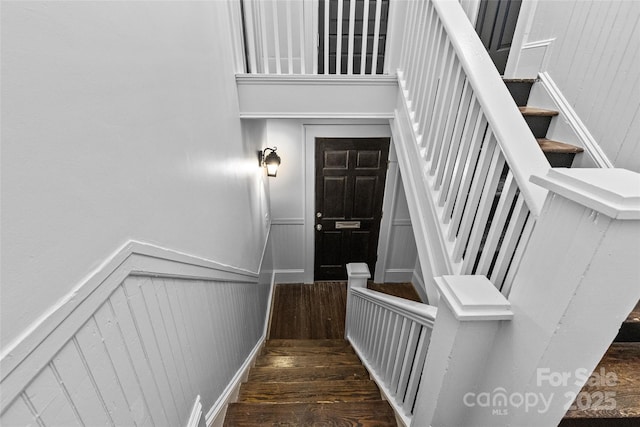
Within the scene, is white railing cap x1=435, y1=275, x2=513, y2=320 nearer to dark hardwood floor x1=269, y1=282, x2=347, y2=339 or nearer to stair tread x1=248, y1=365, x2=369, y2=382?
stair tread x1=248, y1=365, x2=369, y2=382

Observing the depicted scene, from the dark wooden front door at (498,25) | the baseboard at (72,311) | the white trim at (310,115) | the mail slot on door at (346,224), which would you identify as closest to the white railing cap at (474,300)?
the baseboard at (72,311)

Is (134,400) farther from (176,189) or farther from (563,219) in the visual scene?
(563,219)

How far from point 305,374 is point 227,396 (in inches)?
26.4

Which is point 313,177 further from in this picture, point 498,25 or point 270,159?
point 498,25


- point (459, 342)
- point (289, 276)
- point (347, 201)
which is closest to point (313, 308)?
point (289, 276)

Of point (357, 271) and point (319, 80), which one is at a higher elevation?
point (319, 80)

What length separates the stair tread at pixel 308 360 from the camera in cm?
243

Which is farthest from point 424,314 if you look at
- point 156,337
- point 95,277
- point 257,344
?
point 257,344

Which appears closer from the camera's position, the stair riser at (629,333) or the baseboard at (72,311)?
the baseboard at (72,311)

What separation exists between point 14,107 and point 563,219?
1004 mm

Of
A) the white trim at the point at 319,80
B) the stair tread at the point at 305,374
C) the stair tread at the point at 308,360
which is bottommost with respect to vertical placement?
the stair tread at the point at 308,360

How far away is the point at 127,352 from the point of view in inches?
28.9

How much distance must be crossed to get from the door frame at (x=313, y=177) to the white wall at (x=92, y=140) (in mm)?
2156

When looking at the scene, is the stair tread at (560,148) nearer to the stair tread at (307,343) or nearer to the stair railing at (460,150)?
the stair railing at (460,150)
